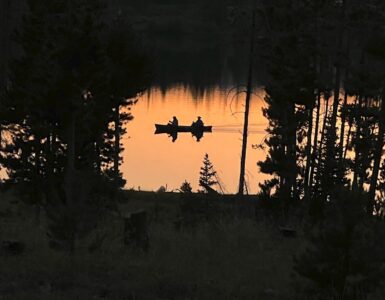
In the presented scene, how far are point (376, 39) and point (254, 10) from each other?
25.5 ft

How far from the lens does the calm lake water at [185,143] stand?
57.2 meters

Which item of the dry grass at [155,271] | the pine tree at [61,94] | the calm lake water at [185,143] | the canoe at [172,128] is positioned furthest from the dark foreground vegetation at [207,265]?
the canoe at [172,128]

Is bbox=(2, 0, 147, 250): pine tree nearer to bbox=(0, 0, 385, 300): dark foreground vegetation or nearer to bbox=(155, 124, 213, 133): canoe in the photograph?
bbox=(0, 0, 385, 300): dark foreground vegetation

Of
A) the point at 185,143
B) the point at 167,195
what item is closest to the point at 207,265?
the point at 167,195

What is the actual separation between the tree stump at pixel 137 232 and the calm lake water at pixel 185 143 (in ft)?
95.8

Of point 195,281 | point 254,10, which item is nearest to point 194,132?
point 254,10

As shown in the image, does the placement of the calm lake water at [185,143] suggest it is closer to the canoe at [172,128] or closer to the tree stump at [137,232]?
the canoe at [172,128]

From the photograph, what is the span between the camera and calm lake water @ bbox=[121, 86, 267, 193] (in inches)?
2254

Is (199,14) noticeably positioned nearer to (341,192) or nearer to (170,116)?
(170,116)

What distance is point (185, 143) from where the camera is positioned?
3014 inches

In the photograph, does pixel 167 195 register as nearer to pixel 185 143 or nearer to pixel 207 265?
pixel 185 143

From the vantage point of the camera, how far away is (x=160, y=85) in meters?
107

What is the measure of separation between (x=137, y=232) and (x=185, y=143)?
6609 cm

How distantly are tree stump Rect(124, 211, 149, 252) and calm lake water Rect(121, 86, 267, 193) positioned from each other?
1149 inches
